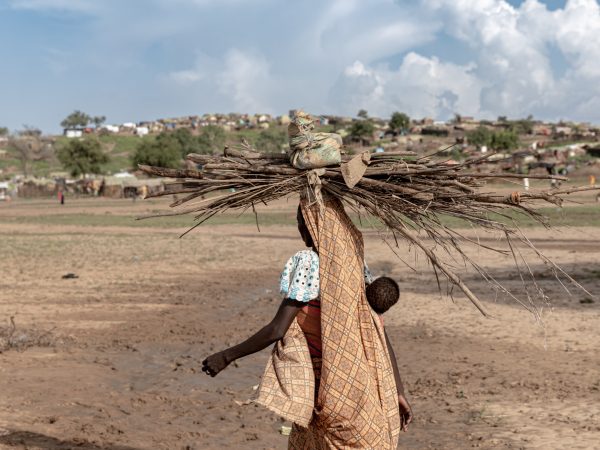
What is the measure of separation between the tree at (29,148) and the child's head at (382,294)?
82.8m

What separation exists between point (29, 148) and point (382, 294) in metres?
92.7

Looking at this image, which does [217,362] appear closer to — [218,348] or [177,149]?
[218,348]

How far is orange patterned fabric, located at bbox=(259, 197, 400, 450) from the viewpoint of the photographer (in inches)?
129

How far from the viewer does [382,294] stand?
3.36m

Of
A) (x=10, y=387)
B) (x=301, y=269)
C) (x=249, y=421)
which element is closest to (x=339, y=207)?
(x=301, y=269)

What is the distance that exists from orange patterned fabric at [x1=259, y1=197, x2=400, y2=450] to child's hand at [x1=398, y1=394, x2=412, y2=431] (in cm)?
22

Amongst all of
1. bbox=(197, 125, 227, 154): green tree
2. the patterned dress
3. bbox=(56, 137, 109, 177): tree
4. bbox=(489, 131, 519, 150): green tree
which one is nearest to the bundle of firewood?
the patterned dress

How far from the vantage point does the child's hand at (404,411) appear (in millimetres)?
3625

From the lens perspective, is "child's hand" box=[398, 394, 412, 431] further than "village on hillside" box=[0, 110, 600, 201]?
No

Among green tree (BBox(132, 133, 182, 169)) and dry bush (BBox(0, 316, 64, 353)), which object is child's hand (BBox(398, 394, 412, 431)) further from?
green tree (BBox(132, 133, 182, 169))

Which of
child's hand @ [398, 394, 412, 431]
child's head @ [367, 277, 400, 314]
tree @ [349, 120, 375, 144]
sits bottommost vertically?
child's hand @ [398, 394, 412, 431]

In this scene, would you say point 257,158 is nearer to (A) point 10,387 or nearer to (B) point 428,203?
(B) point 428,203

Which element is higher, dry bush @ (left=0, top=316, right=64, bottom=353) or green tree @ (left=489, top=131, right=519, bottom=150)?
Answer: green tree @ (left=489, top=131, right=519, bottom=150)

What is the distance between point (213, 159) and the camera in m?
3.74
